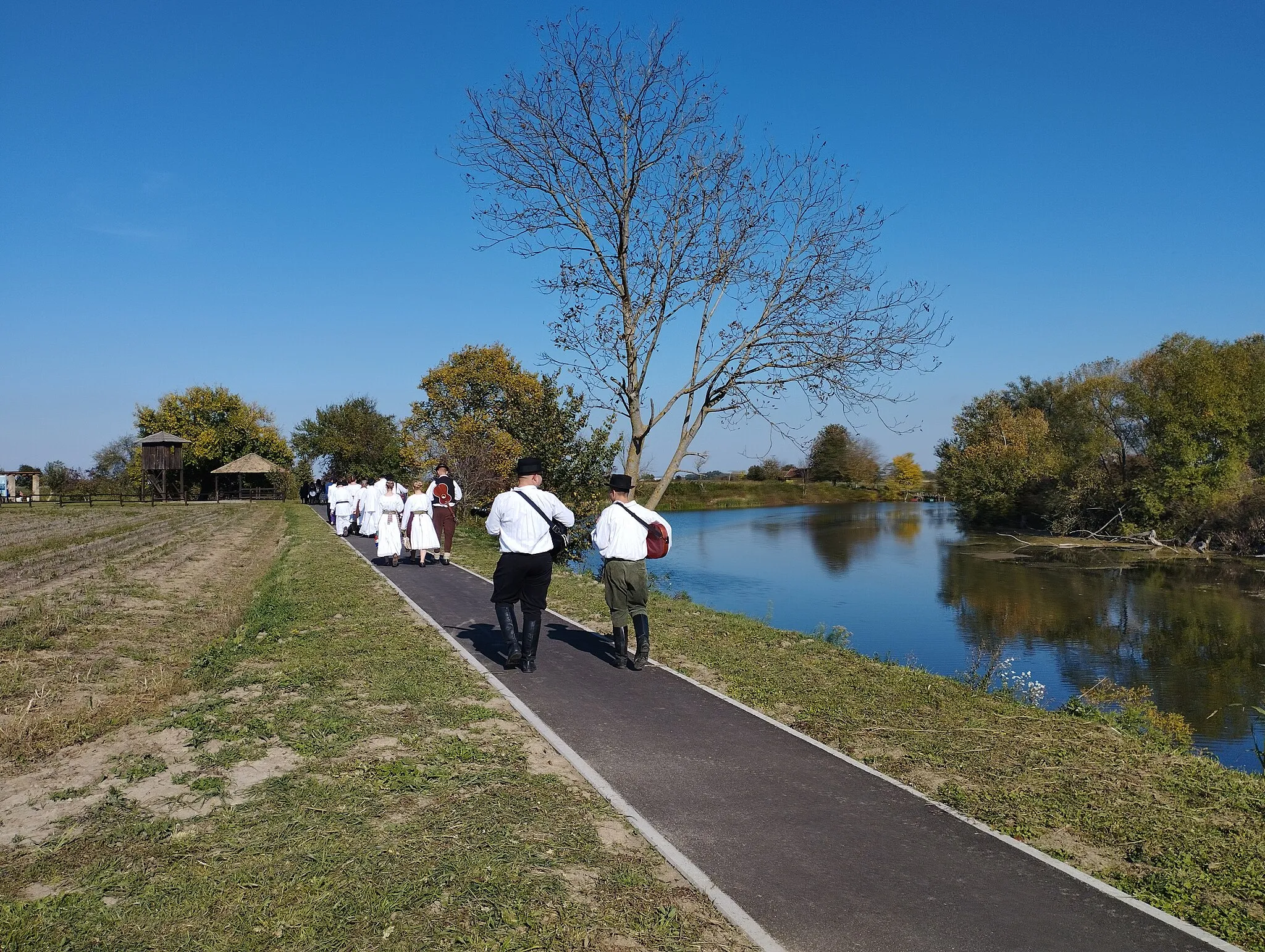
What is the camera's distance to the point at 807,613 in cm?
2064

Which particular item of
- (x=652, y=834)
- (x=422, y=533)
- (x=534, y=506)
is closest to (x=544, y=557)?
(x=534, y=506)

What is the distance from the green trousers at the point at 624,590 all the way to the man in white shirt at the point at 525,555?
0.62 metres

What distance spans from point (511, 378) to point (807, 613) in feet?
113

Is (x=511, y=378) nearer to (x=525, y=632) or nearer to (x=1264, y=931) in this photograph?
(x=525, y=632)

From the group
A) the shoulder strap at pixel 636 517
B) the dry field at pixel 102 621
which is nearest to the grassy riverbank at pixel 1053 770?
the shoulder strap at pixel 636 517

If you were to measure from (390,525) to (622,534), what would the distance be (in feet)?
37.6

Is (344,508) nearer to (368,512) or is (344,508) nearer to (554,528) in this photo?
(368,512)

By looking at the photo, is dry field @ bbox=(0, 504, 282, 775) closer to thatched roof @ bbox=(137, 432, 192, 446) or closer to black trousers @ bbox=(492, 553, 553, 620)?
black trousers @ bbox=(492, 553, 553, 620)

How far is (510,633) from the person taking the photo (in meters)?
8.56

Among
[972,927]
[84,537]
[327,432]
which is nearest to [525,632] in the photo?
[972,927]

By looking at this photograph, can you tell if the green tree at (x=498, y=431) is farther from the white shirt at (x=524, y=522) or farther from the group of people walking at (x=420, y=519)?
the white shirt at (x=524, y=522)

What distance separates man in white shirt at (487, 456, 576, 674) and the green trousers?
0.62 m

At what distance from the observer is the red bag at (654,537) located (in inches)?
340

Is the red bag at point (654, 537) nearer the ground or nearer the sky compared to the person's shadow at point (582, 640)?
nearer the sky
